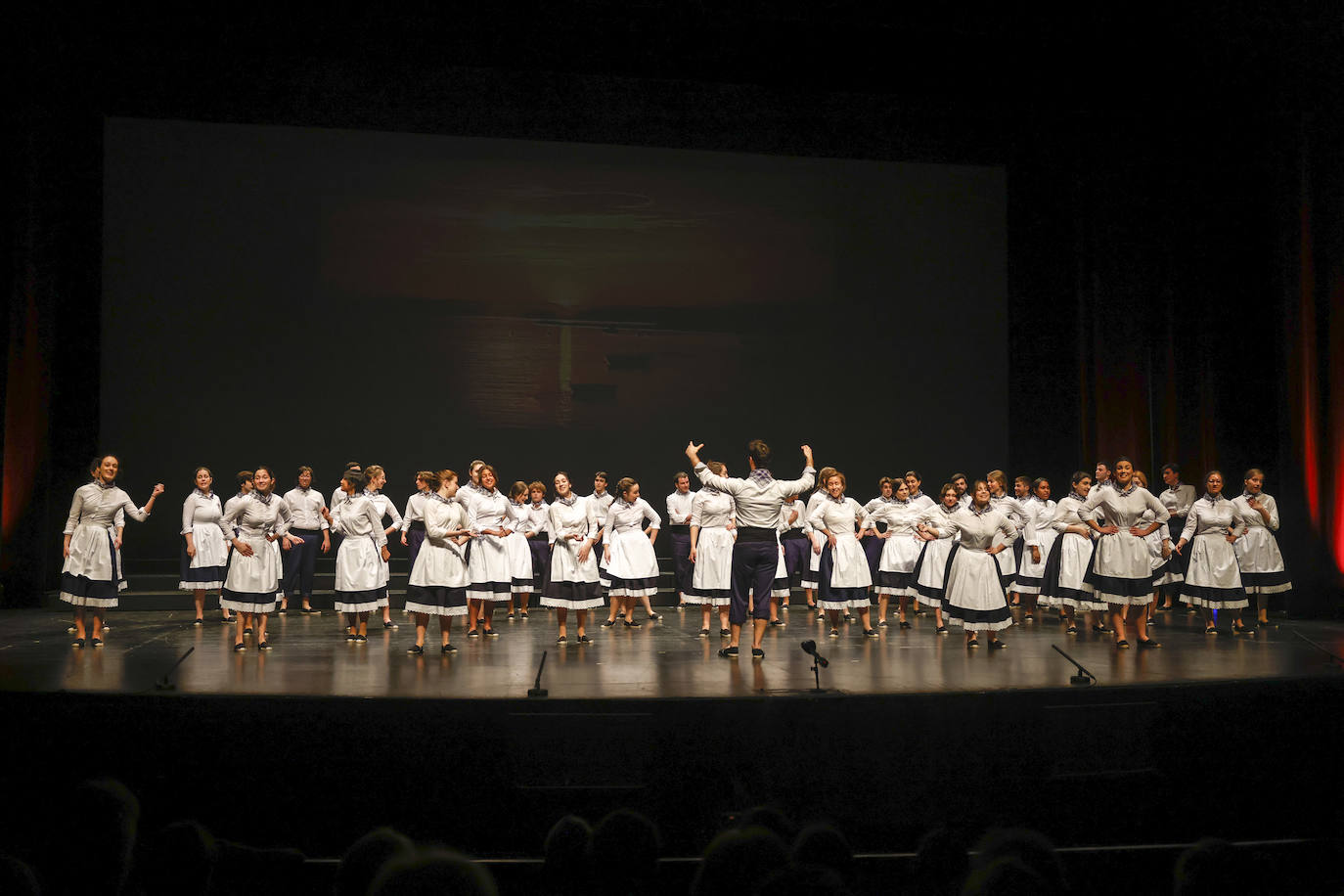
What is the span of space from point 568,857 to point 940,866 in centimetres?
95

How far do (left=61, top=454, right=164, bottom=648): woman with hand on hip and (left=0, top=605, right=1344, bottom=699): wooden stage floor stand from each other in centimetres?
40

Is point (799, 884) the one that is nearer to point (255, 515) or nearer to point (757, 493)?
point (757, 493)

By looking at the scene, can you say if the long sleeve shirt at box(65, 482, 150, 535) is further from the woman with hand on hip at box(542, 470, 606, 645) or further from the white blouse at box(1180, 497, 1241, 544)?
the white blouse at box(1180, 497, 1241, 544)

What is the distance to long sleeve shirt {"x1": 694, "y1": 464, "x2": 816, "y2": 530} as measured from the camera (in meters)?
7.06

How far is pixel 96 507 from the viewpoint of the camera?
7672 mm

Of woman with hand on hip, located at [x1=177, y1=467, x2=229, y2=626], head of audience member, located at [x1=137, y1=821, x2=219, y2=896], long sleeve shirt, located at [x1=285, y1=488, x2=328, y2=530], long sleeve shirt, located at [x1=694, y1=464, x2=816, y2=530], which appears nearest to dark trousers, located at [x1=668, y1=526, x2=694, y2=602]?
long sleeve shirt, located at [x1=694, y1=464, x2=816, y2=530]

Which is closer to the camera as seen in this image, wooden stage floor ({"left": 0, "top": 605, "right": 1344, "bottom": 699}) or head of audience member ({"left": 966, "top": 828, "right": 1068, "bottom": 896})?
head of audience member ({"left": 966, "top": 828, "right": 1068, "bottom": 896})

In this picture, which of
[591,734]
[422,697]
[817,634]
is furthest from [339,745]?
[817,634]

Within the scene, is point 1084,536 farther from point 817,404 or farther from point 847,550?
point 817,404

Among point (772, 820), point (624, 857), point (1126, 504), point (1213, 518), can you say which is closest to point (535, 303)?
point (1126, 504)

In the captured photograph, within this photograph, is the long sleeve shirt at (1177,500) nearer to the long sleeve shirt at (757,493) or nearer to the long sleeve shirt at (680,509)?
the long sleeve shirt at (680,509)

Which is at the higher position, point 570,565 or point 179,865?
point 570,565

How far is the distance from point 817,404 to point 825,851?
10.4 metres

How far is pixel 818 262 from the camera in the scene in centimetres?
1258
